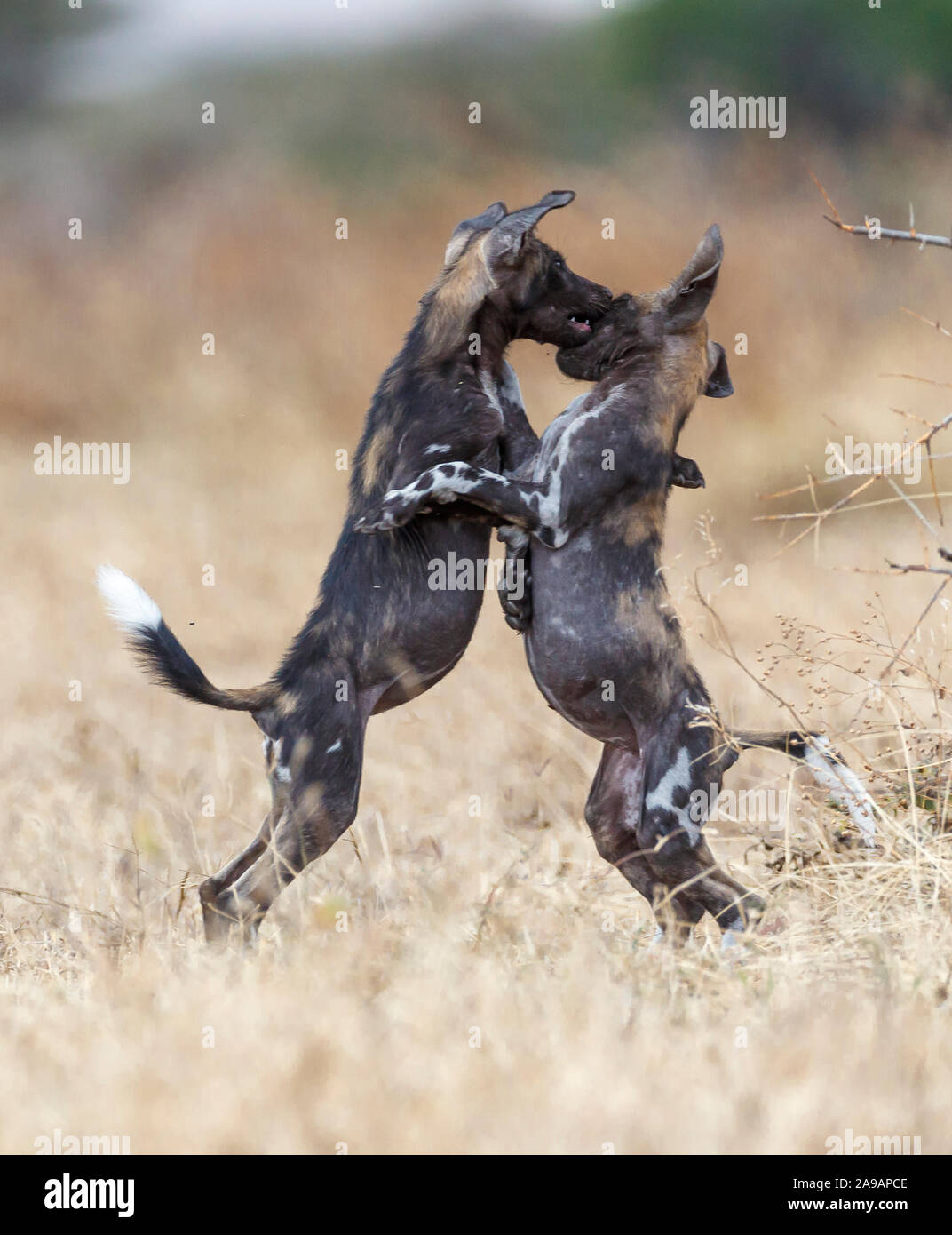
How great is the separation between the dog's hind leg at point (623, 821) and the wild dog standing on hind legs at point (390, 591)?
0.64 m

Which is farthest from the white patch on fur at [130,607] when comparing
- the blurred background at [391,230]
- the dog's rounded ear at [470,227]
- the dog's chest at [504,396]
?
the blurred background at [391,230]

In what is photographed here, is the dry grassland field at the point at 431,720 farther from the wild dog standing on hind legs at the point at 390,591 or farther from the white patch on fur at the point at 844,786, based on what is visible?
the wild dog standing on hind legs at the point at 390,591

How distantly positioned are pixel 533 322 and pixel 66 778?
173 inches

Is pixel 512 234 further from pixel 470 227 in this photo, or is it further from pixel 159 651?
pixel 159 651

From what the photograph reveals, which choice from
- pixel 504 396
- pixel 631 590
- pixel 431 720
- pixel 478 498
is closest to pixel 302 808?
pixel 478 498

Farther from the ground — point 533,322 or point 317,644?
point 533,322

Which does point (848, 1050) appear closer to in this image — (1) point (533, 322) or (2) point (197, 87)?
(1) point (533, 322)

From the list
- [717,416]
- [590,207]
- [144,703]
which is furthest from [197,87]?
[144,703]

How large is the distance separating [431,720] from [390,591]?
4245mm

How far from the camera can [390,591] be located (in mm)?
4605

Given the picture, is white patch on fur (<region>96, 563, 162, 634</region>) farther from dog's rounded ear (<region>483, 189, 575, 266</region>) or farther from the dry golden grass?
dog's rounded ear (<region>483, 189, 575, 266</region>)

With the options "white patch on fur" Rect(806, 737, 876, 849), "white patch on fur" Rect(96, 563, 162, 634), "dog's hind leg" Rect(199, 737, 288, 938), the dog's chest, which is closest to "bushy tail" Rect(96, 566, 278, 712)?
"white patch on fur" Rect(96, 563, 162, 634)
